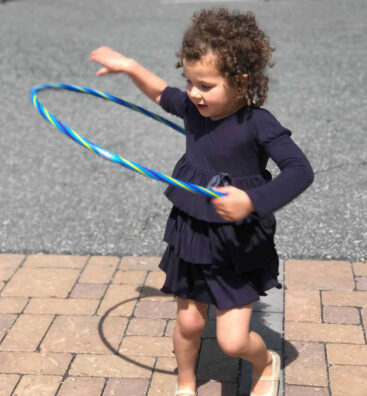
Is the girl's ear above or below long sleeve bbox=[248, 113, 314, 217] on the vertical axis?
above

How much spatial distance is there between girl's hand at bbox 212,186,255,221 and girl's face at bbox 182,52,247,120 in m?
0.35

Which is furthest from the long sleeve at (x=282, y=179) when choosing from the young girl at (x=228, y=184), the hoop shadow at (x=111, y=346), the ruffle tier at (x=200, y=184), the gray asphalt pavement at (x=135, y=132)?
the gray asphalt pavement at (x=135, y=132)

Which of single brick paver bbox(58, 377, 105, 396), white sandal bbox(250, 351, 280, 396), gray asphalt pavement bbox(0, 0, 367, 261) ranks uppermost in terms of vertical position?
white sandal bbox(250, 351, 280, 396)

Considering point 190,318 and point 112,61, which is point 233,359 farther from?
point 112,61

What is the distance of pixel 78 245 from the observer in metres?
4.34

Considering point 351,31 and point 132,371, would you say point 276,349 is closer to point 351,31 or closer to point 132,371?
point 132,371

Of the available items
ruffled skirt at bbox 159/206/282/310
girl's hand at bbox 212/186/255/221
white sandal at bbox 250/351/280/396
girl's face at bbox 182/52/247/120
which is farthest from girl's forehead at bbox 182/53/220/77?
white sandal at bbox 250/351/280/396

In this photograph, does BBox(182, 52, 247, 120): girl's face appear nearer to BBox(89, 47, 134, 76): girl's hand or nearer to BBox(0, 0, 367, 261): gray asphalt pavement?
BBox(89, 47, 134, 76): girl's hand

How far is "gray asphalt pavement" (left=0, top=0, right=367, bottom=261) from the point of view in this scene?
4461mm

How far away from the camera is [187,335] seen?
281 cm

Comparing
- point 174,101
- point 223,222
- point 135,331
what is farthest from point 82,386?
point 174,101

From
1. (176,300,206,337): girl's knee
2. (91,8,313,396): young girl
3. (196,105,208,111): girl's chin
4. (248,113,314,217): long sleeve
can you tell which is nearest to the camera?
(248,113,314,217): long sleeve

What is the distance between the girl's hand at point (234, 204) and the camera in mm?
2348

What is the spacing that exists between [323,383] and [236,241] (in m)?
0.85
